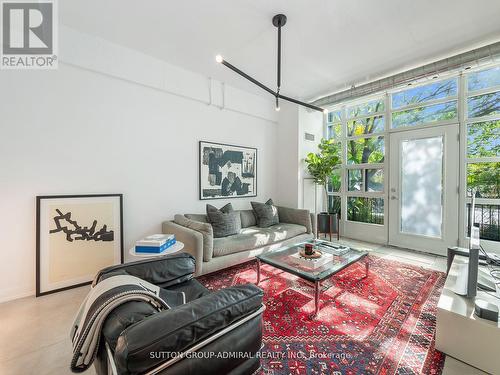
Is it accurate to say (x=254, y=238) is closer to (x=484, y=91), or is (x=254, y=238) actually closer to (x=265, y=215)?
(x=265, y=215)

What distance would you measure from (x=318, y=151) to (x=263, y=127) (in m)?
1.48

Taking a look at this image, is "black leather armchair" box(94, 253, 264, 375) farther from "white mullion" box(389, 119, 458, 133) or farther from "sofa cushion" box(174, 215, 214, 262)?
"white mullion" box(389, 119, 458, 133)

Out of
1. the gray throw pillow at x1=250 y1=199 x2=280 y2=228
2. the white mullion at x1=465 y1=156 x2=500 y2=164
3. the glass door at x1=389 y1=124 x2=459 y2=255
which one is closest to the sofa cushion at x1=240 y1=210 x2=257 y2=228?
the gray throw pillow at x1=250 y1=199 x2=280 y2=228

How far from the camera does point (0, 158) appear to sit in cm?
232

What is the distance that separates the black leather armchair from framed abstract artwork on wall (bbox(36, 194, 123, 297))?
2.02 metres

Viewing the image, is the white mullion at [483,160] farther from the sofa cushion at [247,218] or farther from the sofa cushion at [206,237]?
the sofa cushion at [206,237]

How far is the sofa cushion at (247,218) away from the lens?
4.08m

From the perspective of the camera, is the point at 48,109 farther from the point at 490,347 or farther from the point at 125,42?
the point at 490,347

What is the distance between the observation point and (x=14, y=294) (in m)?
2.39

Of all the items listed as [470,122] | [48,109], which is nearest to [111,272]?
[48,109]

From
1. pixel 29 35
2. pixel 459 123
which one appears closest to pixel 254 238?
pixel 29 35

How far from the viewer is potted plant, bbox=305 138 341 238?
15.0 feet

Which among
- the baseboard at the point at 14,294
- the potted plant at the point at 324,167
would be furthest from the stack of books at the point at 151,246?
the potted plant at the point at 324,167

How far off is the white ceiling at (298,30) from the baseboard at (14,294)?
10.2 feet
